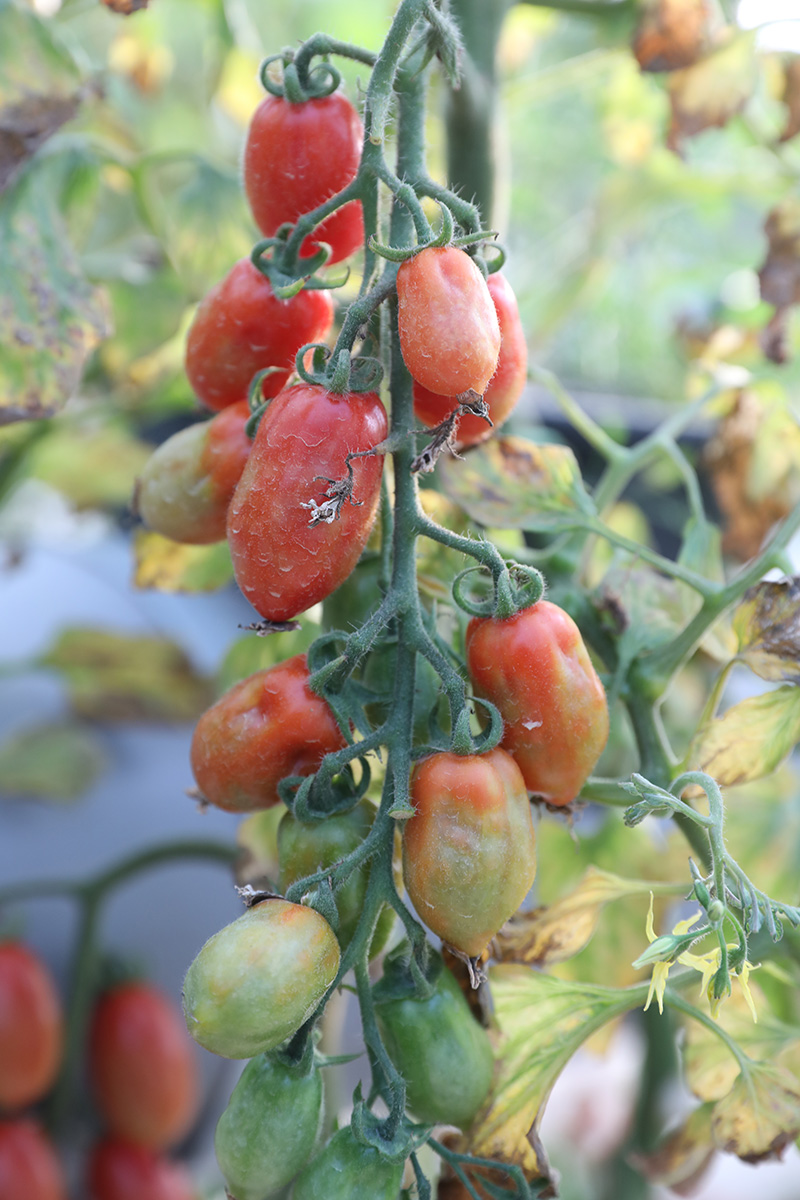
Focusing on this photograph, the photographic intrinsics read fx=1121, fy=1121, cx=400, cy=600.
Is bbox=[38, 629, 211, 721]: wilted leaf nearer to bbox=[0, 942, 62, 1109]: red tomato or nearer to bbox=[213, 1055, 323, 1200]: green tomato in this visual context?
bbox=[0, 942, 62, 1109]: red tomato

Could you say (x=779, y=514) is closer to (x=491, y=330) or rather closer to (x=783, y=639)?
(x=783, y=639)

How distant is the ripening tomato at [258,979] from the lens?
0.29m

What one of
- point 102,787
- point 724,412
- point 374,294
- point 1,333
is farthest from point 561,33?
point 374,294

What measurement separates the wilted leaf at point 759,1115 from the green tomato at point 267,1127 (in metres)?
0.17

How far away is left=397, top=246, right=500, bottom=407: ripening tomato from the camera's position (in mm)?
283

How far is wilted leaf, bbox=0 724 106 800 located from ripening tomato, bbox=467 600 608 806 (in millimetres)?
Result: 609

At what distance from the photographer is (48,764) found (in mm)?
863

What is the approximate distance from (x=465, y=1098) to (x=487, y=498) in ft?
0.70

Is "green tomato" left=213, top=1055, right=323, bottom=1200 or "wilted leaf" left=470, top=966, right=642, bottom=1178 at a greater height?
"green tomato" left=213, top=1055, right=323, bottom=1200

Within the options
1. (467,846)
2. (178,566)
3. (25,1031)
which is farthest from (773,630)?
(25,1031)

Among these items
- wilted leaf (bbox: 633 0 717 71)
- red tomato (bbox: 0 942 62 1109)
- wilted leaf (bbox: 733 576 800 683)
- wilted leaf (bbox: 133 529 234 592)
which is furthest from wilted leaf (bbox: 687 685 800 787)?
red tomato (bbox: 0 942 62 1109)

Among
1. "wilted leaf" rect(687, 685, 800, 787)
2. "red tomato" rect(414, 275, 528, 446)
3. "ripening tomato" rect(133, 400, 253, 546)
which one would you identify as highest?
"red tomato" rect(414, 275, 528, 446)

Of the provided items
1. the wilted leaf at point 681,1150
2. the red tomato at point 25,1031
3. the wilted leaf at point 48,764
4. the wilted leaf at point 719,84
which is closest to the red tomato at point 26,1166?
the red tomato at point 25,1031

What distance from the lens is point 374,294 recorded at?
0.31m
